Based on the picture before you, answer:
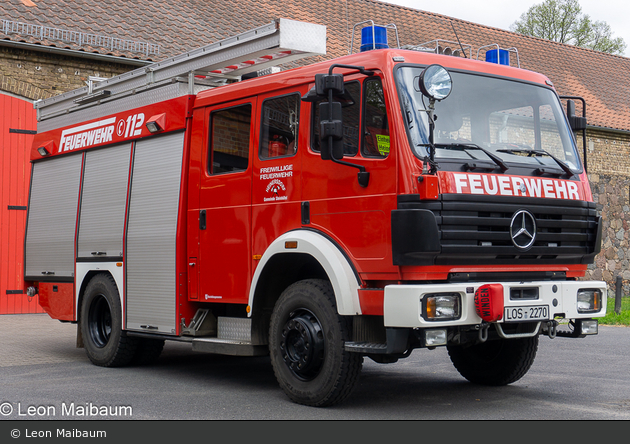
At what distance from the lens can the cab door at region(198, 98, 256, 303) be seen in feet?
24.3

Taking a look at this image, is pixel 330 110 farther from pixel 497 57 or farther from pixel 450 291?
pixel 497 57

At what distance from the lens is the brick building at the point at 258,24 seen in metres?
15.8

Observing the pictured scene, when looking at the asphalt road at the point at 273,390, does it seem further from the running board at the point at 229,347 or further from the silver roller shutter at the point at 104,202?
the silver roller shutter at the point at 104,202

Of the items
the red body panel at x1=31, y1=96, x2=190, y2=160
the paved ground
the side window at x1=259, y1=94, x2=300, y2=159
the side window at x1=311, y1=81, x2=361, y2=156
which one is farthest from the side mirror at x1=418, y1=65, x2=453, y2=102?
the paved ground

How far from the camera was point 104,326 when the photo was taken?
374 inches

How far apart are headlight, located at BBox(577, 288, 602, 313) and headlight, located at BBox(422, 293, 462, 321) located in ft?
4.27

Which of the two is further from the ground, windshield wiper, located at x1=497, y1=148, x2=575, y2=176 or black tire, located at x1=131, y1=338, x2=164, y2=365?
windshield wiper, located at x1=497, y1=148, x2=575, y2=176

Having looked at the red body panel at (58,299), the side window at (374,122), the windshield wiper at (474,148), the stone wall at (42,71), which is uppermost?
the stone wall at (42,71)

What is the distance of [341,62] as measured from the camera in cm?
669

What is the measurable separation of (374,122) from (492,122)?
3.32ft

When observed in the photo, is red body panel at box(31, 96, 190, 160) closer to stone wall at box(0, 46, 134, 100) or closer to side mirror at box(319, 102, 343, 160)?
side mirror at box(319, 102, 343, 160)

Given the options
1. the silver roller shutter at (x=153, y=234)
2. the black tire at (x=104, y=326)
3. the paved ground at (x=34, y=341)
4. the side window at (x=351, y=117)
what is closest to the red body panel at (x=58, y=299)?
the black tire at (x=104, y=326)

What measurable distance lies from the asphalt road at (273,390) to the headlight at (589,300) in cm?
80

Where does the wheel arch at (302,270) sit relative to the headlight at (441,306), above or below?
above
